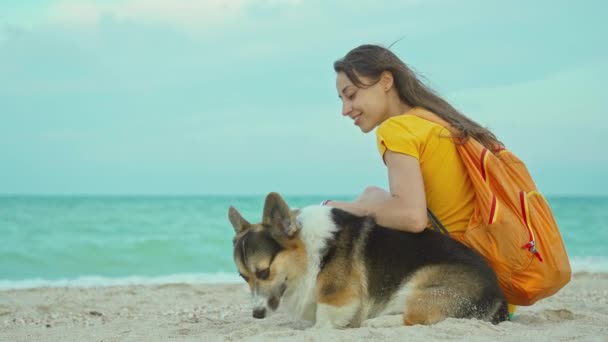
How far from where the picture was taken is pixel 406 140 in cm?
445

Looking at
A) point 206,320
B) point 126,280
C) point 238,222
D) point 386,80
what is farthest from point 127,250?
point 386,80

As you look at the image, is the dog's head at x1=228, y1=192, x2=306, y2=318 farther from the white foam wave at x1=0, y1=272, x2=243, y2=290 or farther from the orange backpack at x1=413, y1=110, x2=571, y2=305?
the white foam wave at x1=0, y1=272, x2=243, y2=290

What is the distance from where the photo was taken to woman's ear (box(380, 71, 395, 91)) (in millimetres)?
4973

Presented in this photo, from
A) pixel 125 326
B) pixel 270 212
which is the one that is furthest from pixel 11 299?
pixel 270 212

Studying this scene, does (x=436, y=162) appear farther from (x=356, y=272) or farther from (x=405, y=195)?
(x=356, y=272)

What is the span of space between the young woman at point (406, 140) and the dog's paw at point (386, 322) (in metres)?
0.59

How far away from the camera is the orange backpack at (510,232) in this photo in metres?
4.51

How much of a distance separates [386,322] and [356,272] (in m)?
0.40

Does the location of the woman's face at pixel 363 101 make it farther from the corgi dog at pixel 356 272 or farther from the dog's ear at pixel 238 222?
the dog's ear at pixel 238 222

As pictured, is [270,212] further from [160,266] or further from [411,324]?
[160,266]

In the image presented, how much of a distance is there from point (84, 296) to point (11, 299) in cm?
93

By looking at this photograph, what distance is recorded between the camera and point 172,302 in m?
8.43

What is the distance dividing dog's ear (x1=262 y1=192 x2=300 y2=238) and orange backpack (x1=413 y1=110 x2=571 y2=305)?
1.24 meters

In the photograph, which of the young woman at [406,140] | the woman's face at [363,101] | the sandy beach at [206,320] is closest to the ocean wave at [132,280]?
the sandy beach at [206,320]
